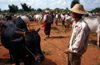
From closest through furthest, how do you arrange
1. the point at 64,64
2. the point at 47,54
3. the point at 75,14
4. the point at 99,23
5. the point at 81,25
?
the point at 81,25, the point at 75,14, the point at 64,64, the point at 47,54, the point at 99,23

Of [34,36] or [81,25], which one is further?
[34,36]

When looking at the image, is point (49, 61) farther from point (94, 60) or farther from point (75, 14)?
point (75, 14)

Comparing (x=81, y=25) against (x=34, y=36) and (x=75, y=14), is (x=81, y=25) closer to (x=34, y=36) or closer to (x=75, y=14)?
(x=75, y=14)

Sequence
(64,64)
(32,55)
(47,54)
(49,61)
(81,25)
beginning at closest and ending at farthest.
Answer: (81,25), (32,55), (64,64), (49,61), (47,54)

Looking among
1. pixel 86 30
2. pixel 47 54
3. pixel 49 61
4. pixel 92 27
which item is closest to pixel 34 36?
pixel 86 30

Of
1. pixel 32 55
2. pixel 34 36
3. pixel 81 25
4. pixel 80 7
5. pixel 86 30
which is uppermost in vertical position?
pixel 80 7

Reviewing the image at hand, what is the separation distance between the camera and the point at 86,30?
72.6 inches

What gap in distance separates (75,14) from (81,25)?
35 cm

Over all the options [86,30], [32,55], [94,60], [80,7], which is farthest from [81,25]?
[94,60]

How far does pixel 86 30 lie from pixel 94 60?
2.94 meters

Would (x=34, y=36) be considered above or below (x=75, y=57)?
above

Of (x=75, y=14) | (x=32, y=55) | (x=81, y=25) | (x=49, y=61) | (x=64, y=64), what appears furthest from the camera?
(x=49, y=61)

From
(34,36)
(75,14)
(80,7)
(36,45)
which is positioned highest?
(80,7)

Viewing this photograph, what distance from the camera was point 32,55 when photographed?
2291 mm
